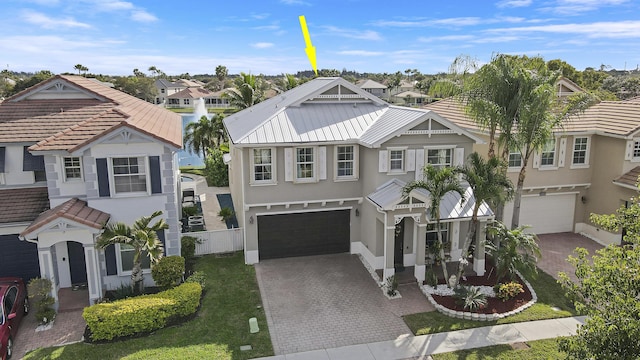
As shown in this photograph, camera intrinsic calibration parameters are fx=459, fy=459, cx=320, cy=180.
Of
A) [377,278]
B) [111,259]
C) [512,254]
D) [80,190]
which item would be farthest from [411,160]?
[80,190]

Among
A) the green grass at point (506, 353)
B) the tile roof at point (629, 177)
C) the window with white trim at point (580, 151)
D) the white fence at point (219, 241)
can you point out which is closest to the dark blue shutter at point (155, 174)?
the white fence at point (219, 241)

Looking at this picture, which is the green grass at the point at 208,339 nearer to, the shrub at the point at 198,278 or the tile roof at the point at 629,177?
the shrub at the point at 198,278

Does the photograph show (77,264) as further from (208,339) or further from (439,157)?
(439,157)

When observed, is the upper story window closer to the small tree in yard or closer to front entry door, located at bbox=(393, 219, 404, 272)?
front entry door, located at bbox=(393, 219, 404, 272)

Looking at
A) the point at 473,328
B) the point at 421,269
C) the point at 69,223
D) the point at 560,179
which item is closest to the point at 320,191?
the point at 421,269

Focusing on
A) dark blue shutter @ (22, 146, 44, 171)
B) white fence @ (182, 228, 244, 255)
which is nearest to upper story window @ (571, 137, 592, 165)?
white fence @ (182, 228, 244, 255)

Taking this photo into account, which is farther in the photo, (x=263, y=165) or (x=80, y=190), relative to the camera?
(x=263, y=165)

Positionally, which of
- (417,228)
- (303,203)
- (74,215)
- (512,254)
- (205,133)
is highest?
(205,133)
